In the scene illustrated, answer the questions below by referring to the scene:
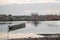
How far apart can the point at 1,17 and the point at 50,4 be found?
62cm

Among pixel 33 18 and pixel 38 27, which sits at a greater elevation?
pixel 33 18

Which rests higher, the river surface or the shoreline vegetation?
the shoreline vegetation

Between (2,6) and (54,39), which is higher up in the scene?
(2,6)

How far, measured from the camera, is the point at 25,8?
148 centimetres

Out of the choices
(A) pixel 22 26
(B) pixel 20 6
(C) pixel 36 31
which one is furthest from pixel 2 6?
(C) pixel 36 31

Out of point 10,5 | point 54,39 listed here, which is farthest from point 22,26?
point 54,39

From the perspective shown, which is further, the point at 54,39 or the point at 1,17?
the point at 1,17

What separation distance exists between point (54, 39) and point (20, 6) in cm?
57

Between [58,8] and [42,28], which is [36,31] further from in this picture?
[58,8]

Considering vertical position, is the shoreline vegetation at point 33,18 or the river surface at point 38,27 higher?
the shoreline vegetation at point 33,18

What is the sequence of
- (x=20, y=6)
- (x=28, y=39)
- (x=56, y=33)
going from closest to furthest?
(x=28, y=39)
(x=56, y=33)
(x=20, y=6)

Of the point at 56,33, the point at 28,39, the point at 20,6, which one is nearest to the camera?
the point at 28,39

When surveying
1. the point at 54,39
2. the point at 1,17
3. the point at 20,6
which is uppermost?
the point at 20,6

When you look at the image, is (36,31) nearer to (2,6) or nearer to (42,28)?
(42,28)
